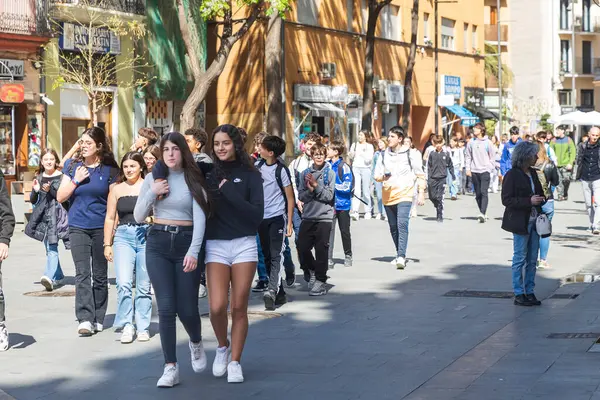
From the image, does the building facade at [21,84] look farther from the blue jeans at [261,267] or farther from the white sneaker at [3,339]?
the white sneaker at [3,339]

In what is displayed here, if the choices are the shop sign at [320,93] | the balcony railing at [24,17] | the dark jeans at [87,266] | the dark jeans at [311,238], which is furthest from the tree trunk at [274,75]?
the dark jeans at [87,266]

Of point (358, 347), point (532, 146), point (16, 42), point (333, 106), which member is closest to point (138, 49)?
point (16, 42)

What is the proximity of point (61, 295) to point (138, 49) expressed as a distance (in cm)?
2212

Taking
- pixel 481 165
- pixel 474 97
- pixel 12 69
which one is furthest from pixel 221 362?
pixel 474 97

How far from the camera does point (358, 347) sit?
997cm

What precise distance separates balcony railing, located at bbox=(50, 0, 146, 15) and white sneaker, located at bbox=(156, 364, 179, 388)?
24.1 meters

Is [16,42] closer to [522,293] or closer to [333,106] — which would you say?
[333,106]

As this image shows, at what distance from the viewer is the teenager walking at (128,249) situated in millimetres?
10477

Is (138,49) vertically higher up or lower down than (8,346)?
higher up

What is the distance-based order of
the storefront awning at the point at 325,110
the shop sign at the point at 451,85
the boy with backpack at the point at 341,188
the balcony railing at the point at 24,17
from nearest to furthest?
1. the boy with backpack at the point at 341,188
2. the balcony railing at the point at 24,17
3. the storefront awning at the point at 325,110
4. the shop sign at the point at 451,85

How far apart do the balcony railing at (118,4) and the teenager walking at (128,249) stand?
21.6 meters

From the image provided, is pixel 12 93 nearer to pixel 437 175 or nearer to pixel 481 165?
pixel 437 175

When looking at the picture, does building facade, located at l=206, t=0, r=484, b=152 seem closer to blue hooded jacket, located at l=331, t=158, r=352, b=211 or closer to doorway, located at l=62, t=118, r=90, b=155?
doorway, located at l=62, t=118, r=90, b=155

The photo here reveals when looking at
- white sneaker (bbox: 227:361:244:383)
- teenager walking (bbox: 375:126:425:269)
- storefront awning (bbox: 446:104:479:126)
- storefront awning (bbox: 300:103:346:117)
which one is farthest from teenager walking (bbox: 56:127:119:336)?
storefront awning (bbox: 446:104:479:126)
